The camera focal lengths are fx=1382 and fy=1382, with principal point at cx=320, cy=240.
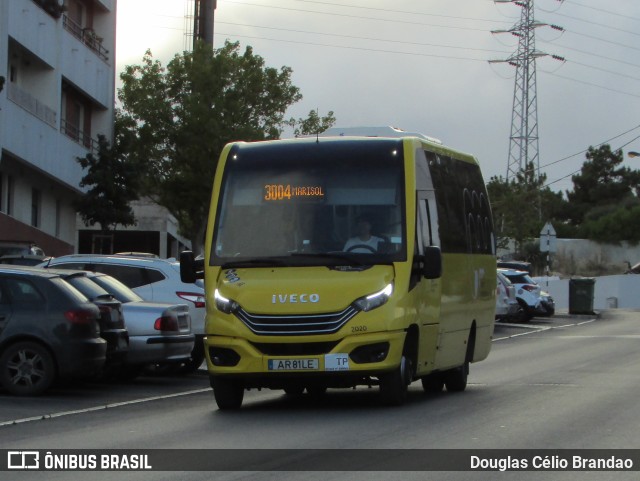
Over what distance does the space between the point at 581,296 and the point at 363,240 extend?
39.2m

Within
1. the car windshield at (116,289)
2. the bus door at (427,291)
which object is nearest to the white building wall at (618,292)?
the car windshield at (116,289)

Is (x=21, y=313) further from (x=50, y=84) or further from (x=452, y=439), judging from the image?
(x=50, y=84)

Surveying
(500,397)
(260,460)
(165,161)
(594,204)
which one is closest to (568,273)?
(594,204)

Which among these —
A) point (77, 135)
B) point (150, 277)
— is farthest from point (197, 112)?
point (150, 277)

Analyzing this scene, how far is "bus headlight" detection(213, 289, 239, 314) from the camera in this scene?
1452 centimetres

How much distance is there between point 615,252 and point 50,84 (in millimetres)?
62971

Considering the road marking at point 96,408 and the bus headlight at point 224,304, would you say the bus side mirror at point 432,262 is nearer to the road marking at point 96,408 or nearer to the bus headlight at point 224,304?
the bus headlight at point 224,304

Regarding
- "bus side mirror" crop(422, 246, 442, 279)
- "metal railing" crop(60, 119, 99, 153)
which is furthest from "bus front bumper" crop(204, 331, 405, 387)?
"metal railing" crop(60, 119, 99, 153)

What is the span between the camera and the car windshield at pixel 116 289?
61.6ft

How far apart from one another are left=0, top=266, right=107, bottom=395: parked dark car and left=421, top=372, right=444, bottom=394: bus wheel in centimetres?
414

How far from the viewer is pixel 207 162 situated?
50156 millimetres

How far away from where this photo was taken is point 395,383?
14781mm

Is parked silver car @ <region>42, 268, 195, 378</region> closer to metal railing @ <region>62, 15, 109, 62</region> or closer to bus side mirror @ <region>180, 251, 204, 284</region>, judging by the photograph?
bus side mirror @ <region>180, 251, 204, 284</region>

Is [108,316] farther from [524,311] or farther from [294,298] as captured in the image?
[524,311]
